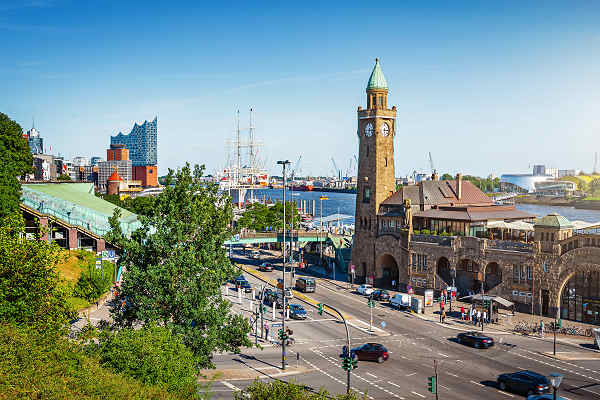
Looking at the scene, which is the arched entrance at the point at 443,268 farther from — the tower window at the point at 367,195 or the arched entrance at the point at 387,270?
the tower window at the point at 367,195

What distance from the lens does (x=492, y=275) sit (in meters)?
74.5

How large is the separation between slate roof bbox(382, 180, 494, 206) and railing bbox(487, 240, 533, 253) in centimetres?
1554

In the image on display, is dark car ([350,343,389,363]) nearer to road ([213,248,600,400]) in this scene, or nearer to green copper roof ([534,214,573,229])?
road ([213,248,600,400])

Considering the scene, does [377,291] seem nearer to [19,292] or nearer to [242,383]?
[242,383]

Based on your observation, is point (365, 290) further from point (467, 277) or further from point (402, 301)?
point (467, 277)

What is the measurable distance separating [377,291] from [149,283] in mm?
49088

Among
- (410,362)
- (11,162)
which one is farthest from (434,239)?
(11,162)

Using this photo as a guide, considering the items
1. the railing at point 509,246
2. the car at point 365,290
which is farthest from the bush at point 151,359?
the car at point 365,290

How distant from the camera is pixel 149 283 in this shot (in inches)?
1326

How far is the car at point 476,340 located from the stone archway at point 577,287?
630 inches

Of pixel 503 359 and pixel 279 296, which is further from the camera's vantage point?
pixel 279 296

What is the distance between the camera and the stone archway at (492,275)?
73.6 metres

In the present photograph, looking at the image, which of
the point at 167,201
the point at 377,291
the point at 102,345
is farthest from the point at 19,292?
the point at 377,291

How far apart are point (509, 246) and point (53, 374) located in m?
59.4
